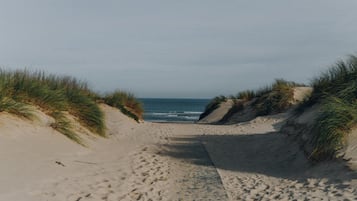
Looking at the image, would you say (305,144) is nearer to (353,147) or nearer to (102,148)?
(353,147)

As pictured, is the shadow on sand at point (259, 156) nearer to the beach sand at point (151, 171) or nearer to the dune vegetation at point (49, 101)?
the beach sand at point (151, 171)

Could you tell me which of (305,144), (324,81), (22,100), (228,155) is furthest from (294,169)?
(22,100)

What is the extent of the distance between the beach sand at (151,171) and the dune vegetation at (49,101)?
39 cm

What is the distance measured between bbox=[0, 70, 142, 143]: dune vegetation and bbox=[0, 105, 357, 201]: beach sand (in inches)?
15.5

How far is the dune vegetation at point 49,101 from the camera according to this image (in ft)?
35.1

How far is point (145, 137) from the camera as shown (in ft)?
57.4

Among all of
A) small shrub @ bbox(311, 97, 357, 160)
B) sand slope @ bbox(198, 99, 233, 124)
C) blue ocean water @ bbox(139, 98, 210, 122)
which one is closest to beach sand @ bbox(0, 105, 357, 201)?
small shrub @ bbox(311, 97, 357, 160)

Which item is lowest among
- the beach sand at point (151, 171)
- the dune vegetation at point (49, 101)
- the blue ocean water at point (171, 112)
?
the blue ocean water at point (171, 112)

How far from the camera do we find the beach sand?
24.9ft

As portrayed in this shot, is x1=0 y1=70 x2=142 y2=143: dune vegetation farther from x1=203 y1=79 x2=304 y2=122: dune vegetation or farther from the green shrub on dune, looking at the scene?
x1=203 y1=79 x2=304 y2=122: dune vegetation

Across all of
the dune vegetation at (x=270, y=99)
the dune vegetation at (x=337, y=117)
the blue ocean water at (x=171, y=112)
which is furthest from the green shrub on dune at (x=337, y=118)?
the blue ocean water at (x=171, y=112)

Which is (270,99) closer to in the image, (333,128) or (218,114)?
(218,114)

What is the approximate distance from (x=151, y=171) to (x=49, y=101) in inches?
173

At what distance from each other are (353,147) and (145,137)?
9.71m
